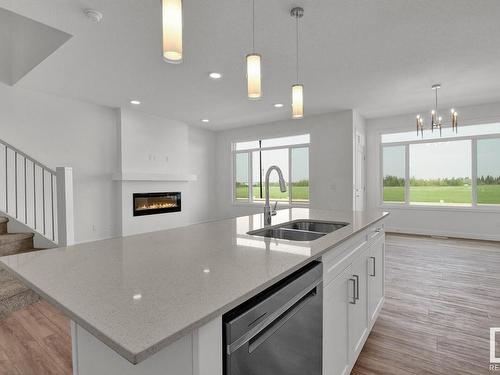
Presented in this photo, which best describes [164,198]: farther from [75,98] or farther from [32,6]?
[32,6]

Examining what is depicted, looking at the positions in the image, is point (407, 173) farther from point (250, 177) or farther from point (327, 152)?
point (250, 177)

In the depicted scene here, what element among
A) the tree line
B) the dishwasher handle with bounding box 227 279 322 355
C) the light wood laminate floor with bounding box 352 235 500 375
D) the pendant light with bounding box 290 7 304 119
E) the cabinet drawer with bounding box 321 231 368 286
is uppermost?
the pendant light with bounding box 290 7 304 119

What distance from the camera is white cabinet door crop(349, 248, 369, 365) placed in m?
1.65

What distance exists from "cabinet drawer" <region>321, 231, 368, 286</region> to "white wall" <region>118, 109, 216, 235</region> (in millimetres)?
4860

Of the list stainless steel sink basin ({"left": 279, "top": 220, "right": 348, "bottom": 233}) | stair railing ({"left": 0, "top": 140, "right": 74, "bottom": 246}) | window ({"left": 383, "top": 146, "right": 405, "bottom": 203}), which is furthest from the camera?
window ({"left": 383, "top": 146, "right": 405, "bottom": 203})

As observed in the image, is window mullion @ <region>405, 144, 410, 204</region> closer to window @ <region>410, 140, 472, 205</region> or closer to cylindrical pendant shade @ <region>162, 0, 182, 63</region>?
window @ <region>410, 140, 472, 205</region>

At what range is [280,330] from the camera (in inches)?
38.9

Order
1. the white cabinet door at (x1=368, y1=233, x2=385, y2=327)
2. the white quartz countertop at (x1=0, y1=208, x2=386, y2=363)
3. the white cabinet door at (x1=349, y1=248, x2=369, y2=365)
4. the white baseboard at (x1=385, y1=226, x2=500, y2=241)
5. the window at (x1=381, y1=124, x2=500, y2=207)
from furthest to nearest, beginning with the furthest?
the window at (x1=381, y1=124, x2=500, y2=207) → the white baseboard at (x1=385, y1=226, x2=500, y2=241) → the white cabinet door at (x1=368, y1=233, x2=385, y2=327) → the white cabinet door at (x1=349, y1=248, x2=369, y2=365) → the white quartz countertop at (x1=0, y1=208, x2=386, y2=363)

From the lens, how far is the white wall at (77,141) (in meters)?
4.34

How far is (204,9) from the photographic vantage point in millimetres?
2379

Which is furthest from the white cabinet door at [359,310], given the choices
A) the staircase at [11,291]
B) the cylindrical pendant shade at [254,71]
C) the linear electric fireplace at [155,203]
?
the linear electric fireplace at [155,203]

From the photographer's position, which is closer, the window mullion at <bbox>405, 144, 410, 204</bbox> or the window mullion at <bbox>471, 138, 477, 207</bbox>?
the window mullion at <bbox>471, 138, 477, 207</bbox>

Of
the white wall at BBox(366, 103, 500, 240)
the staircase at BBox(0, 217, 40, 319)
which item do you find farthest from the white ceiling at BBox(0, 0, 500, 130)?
the staircase at BBox(0, 217, 40, 319)

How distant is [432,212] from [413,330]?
4.67m
